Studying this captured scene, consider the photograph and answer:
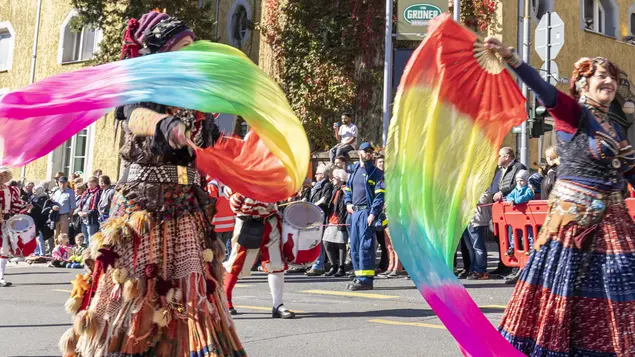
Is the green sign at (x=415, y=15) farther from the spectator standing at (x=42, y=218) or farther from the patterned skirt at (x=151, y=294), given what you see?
the patterned skirt at (x=151, y=294)

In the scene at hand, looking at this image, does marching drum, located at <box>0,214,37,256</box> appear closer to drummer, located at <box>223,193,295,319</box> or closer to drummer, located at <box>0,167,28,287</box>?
drummer, located at <box>0,167,28,287</box>

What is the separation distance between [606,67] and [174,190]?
2486 mm

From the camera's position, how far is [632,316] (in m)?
4.09

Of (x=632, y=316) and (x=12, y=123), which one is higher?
(x=12, y=123)

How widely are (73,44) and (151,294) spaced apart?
25.9 m

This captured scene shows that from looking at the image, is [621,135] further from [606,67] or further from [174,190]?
[174,190]

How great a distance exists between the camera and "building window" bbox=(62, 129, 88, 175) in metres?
26.7

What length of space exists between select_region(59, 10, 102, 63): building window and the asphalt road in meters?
17.1

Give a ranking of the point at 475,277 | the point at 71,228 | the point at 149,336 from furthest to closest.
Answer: the point at 71,228 < the point at 475,277 < the point at 149,336

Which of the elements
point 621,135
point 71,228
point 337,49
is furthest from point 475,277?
point 337,49

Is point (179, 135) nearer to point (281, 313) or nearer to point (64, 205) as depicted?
point (281, 313)

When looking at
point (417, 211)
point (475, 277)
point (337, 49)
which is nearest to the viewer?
point (417, 211)

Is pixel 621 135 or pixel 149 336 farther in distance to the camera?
pixel 621 135

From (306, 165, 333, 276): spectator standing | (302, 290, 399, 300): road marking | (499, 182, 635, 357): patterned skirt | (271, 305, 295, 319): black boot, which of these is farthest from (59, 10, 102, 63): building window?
(499, 182, 635, 357): patterned skirt
